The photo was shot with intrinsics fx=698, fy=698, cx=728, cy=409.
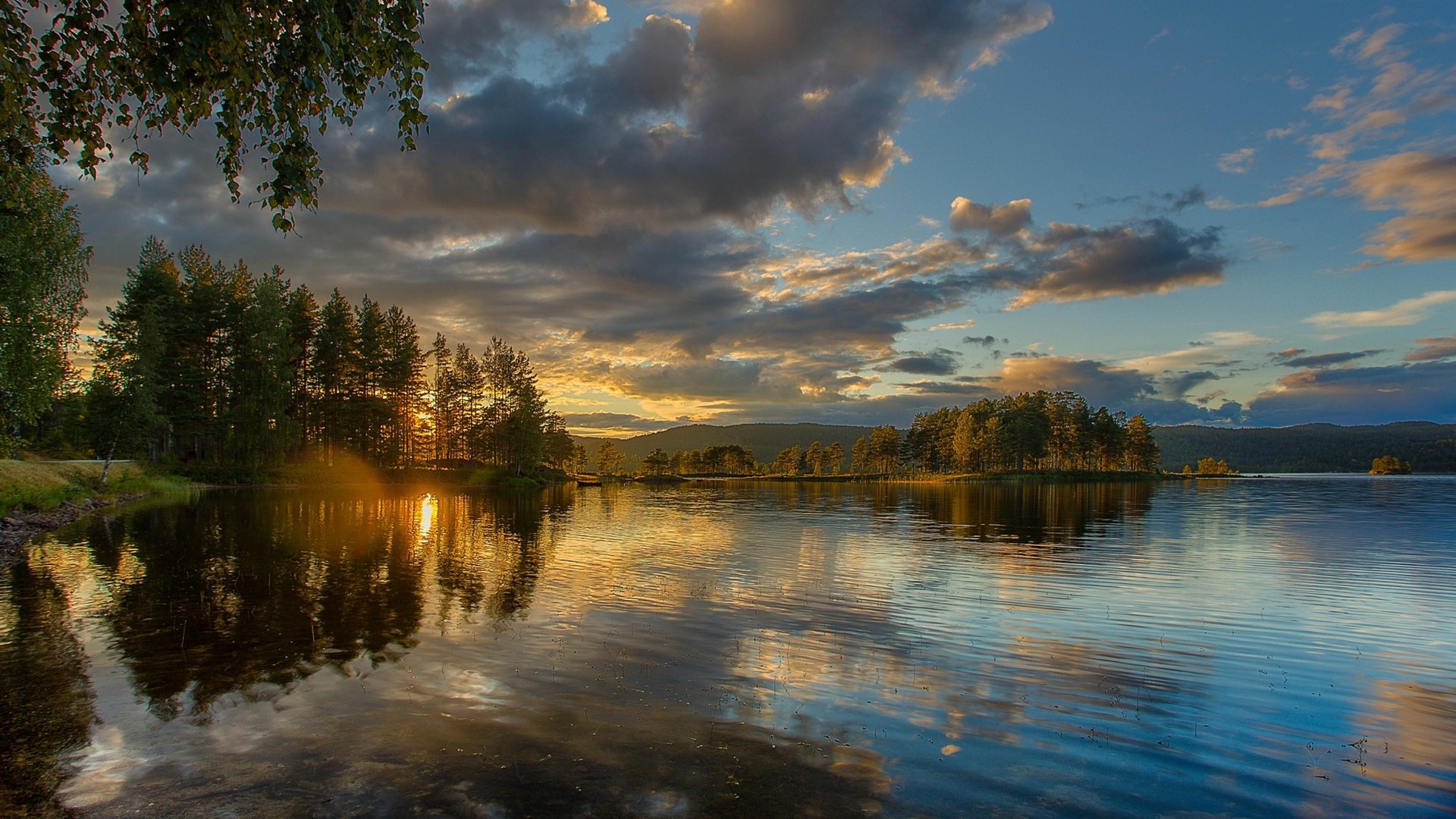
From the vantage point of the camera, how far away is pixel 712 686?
13430mm

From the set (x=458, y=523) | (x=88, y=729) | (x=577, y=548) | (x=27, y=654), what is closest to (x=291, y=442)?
(x=458, y=523)

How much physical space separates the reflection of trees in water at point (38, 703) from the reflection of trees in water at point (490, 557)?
313 inches

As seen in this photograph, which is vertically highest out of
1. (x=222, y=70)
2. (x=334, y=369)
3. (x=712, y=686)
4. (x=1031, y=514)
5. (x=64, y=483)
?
(x=334, y=369)

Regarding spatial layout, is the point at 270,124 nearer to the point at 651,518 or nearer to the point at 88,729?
the point at 88,729

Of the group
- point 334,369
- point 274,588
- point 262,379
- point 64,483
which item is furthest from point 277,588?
point 334,369

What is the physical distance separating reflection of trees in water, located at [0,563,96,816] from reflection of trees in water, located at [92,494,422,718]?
93 cm

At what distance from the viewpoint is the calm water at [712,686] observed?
888 cm

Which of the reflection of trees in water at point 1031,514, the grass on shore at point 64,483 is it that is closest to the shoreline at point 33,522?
the grass on shore at point 64,483

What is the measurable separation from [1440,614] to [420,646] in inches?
1172

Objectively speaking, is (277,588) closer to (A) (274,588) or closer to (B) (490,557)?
(A) (274,588)

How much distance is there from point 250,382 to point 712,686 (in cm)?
9550

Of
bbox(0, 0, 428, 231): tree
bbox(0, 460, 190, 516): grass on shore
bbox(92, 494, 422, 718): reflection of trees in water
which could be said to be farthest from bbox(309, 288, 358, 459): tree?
bbox(0, 0, 428, 231): tree

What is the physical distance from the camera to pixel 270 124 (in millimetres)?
9492

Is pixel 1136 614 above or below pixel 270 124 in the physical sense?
below
